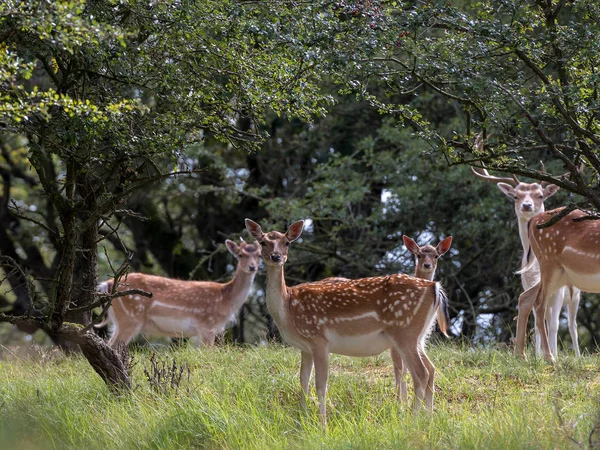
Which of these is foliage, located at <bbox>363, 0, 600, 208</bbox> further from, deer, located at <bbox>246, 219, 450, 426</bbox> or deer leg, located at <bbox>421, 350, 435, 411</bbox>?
deer leg, located at <bbox>421, 350, 435, 411</bbox>

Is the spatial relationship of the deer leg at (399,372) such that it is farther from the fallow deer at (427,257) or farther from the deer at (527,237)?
the deer at (527,237)

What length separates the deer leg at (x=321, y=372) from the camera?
263 inches

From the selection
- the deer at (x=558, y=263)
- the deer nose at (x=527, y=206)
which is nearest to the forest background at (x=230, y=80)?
the deer at (x=558, y=263)

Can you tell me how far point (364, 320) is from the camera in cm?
702

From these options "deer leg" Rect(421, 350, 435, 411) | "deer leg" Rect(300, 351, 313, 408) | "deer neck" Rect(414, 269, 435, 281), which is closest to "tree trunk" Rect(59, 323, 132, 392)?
"deer leg" Rect(300, 351, 313, 408)

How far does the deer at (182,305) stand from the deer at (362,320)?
4.35 metres

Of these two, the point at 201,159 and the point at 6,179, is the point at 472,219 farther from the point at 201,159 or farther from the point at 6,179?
the point at 6,179

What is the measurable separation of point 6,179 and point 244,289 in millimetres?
5520

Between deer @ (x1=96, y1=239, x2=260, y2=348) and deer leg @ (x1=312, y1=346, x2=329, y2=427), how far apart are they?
4.65 meters

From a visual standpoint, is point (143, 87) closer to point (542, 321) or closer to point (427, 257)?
point (427, 257)

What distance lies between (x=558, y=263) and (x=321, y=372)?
3526mm

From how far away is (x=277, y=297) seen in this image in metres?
7.27

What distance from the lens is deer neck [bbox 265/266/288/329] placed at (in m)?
7.22

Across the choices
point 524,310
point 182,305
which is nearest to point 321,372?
point 524,310
